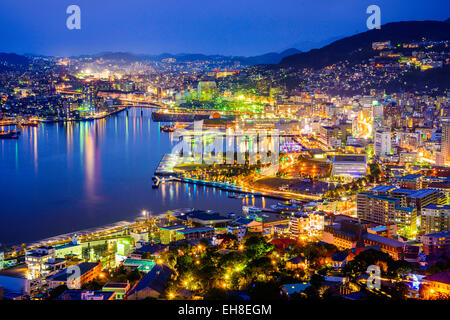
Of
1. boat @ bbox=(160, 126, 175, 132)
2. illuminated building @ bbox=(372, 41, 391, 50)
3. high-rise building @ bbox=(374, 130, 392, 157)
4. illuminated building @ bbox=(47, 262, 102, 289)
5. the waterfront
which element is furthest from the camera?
illuminated building @ bbox=(372, 41, 391, 50)

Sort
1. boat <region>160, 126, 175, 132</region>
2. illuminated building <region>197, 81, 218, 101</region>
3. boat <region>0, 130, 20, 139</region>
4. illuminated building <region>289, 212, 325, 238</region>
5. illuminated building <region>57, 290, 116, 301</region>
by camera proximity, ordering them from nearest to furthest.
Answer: illuminated building <region>57, 290, 116, 301</region>, illuminated building <region>289, 212, 325, 238</region>, boat <region>0, 130, 20, 139</region>, boat <region>160, 126, 175, 132</region>, illuminated building <region>197, 81, 218, 101</region>

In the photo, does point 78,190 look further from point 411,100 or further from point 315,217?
point 411,100

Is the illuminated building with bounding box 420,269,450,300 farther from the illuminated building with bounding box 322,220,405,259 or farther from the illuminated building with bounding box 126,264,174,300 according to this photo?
the illuminated building with bounding box 126,264,174,300

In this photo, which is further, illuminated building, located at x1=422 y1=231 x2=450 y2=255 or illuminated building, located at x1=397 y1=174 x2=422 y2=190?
illuminated building, located at x1=397 y1=174 x2=422 y2=190

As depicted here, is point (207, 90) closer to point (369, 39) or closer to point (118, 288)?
point (369, 39)

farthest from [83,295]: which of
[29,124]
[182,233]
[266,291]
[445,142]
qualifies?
[29,124]

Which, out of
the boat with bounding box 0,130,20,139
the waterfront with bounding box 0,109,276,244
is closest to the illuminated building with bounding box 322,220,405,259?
the waterfront with bounding box 0,109,276,244

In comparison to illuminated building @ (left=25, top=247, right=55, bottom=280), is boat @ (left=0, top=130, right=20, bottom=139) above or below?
above

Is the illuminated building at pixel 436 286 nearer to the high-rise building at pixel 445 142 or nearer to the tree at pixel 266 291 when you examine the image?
the tree at pixel 266 291
